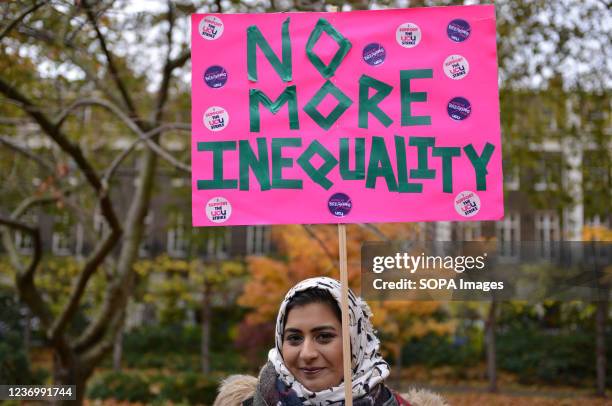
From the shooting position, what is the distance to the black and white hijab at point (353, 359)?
A: 278 centimetres

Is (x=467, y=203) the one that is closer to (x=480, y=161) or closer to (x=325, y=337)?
(x=480, y=161)

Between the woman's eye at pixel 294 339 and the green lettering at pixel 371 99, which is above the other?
the green lettering at pixel 371 99

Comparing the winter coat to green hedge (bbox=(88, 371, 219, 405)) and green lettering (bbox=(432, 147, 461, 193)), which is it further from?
green hedge (bbox=(88, 371, 219, 405))

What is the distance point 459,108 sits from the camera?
10.5 feet

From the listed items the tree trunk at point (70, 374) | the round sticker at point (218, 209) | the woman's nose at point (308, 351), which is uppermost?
the round sticker at point (218, 209)

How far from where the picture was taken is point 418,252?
3.96m

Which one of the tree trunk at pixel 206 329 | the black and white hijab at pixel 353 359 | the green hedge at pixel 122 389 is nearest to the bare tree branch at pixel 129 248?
the black and white hijab at pixel 353 359

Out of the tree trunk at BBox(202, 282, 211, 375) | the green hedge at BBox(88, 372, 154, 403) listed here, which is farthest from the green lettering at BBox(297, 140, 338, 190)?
the tree trunk at BBox(202, 282, 211, 375)

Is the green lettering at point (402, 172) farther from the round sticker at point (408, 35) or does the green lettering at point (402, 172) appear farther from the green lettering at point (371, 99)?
the round sticker at point (408, 35)

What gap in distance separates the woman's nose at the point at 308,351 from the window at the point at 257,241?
25.8m

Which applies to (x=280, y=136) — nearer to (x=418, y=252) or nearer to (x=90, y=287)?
(x=418, y=252)

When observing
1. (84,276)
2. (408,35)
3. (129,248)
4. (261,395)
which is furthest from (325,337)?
(129,248)

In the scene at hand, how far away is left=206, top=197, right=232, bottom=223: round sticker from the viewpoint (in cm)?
319

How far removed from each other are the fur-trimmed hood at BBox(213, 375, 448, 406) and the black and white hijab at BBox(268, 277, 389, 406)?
276 mm
